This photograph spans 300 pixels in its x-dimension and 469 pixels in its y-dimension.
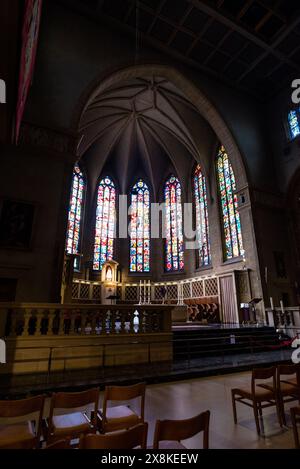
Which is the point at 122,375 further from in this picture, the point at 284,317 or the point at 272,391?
the point at 284,317

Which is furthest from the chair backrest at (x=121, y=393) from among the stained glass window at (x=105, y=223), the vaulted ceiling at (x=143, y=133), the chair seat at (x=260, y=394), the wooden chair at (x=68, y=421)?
the stained glass window at (x=105, y=223)

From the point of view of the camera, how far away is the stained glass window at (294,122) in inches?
533

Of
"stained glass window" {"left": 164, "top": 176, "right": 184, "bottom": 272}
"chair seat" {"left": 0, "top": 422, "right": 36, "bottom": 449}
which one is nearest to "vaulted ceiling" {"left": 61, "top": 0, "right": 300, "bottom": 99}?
"stained glass window" {"left": 164, "top": 176, "right": 184, "bottom": 272}

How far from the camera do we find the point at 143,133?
19.8 meters

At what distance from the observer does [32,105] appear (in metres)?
9.52

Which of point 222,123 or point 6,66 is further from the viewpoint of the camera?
point 222,123

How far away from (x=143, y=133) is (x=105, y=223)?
748 cm

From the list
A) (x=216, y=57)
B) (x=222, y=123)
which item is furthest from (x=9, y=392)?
(x=216, y=57)

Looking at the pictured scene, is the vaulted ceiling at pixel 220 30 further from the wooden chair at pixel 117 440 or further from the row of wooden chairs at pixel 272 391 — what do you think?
the wooden chair at pixel 117 440

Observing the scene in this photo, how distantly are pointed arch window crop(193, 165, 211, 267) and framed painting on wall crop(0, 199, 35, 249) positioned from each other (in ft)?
37.3

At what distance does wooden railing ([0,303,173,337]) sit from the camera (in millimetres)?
5055

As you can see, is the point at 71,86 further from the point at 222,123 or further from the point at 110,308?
the point at 110,308

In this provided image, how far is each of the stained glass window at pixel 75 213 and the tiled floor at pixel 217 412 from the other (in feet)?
42.5
